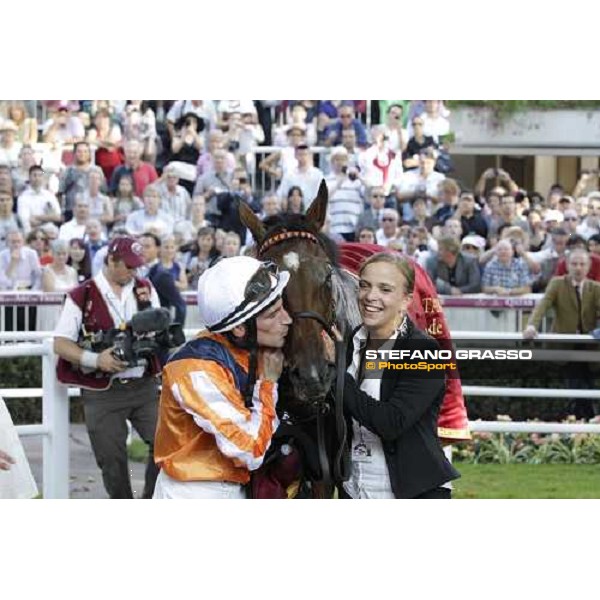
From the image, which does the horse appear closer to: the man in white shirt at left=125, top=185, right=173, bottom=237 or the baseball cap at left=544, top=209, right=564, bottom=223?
the baseball cap at left=544, top=209, right=564, bottom=223

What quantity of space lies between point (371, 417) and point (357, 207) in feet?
7.39

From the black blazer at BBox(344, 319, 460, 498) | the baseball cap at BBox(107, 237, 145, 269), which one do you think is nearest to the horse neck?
the black blazer at BBox(344, 319, 460, 498)

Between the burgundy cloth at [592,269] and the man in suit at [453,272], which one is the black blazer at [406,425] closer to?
the burgundy cloth at [592,269]

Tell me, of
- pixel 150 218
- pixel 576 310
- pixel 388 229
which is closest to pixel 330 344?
pixel 576 310

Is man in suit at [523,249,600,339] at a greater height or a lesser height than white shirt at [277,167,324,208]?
lesser

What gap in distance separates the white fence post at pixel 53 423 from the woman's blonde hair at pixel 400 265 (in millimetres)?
2592

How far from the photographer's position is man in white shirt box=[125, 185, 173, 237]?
7975 mm

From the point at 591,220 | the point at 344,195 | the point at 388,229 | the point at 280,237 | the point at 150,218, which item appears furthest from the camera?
the point at 150,218

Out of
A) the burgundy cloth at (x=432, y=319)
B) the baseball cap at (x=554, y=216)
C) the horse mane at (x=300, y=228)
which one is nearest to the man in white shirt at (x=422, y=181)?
the baseball cap at (x=554, y=216)

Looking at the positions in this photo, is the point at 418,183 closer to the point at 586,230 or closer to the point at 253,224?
the point at 586,230

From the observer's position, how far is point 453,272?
6.92m

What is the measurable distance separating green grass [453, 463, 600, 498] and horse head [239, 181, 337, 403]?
165 cm

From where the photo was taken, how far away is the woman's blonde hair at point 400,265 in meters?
5.17

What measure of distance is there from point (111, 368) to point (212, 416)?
2725 millimetres
